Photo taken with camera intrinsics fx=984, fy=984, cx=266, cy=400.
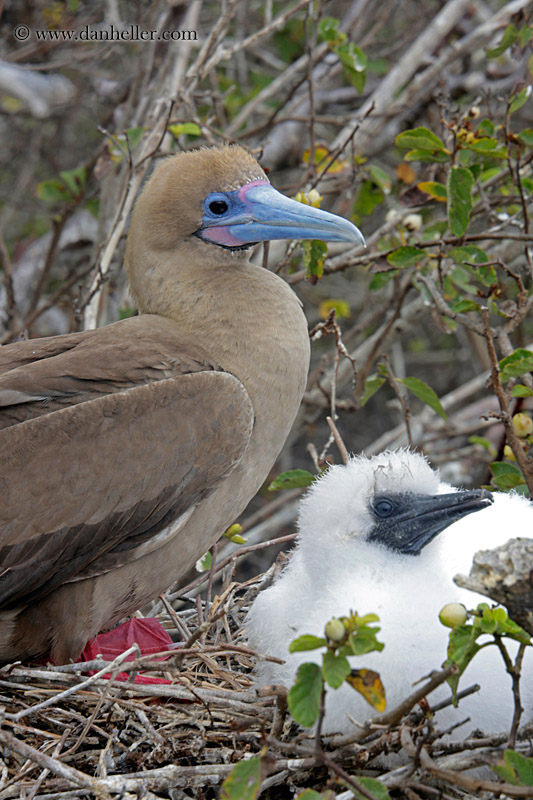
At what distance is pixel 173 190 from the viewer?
145 inches

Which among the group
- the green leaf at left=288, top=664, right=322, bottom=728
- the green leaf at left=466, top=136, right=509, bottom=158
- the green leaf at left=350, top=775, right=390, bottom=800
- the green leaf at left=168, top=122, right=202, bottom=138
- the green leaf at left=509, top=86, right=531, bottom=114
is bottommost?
the green leaf at left=350, top=775, right=390, bottom=800

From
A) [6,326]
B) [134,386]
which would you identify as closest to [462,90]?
[6,326]

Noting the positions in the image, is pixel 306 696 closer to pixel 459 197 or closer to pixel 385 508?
pixel 385 508

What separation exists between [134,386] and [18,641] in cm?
92

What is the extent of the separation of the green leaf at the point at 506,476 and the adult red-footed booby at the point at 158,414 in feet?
2.44

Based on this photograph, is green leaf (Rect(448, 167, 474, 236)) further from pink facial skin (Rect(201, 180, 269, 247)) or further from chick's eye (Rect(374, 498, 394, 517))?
chick's eye (Rect(374, 498, 394, 517))

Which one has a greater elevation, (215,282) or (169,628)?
(215,282)

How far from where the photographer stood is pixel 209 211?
3.68m

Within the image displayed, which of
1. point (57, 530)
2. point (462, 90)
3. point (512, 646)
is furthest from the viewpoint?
point (462, 90)

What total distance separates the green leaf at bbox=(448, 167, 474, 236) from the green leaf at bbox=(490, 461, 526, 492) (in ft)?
2.72

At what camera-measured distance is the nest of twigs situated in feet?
7.61

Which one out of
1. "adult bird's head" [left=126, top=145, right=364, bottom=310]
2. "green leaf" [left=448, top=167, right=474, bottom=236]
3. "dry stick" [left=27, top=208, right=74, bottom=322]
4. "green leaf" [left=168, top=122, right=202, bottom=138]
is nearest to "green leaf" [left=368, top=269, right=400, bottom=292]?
"green leaf" [left=448, top=167, right=474, bottom=236]

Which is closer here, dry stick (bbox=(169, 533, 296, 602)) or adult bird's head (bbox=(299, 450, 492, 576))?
adult bird's head (bbox=(299, 450, 492, 576))

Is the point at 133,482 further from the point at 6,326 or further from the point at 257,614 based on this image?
→ the point at 6,326
